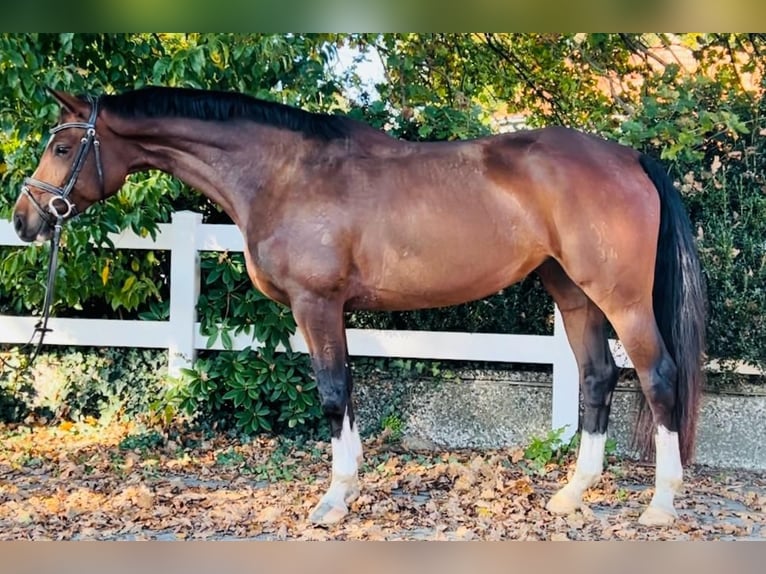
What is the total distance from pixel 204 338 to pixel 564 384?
7.57ft

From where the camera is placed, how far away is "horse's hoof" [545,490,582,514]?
3.76 m

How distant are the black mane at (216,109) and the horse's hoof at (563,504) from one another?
201 centimetres

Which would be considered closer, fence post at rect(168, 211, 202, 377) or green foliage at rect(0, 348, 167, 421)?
fence post at rect(168, 211, 202, 377)

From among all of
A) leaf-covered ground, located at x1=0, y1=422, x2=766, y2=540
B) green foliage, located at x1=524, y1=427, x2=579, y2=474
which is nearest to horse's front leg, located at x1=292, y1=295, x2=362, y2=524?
leaf-covered ground, located at x1=0, y1=422, x2=766, y2=540

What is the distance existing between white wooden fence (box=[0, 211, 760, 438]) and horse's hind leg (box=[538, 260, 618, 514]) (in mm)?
995

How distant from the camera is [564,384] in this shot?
499cm

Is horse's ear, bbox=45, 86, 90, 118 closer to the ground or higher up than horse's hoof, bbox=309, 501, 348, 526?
higher up

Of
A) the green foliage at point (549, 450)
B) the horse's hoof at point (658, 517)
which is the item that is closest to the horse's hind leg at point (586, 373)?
the horse's hoof at point (658, 517)

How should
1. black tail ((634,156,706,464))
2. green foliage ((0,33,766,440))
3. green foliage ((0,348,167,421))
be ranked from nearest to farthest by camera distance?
1. black tail ((634,156,706,464))
2. green foliage ((0,33,766,440))
3. green foliage ((0,348,167,421))

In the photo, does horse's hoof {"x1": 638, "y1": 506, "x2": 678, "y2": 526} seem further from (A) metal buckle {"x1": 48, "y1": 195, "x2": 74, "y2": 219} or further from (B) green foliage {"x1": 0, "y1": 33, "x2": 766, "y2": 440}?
(A) metal buckle {"x1": 48, "y1": 195, "x2": 74, "y2": 219}

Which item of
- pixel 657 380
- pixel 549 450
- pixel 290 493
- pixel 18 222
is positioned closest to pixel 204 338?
pixel 290 493

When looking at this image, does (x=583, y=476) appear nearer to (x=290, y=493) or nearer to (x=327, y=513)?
(x=327, y=513)
